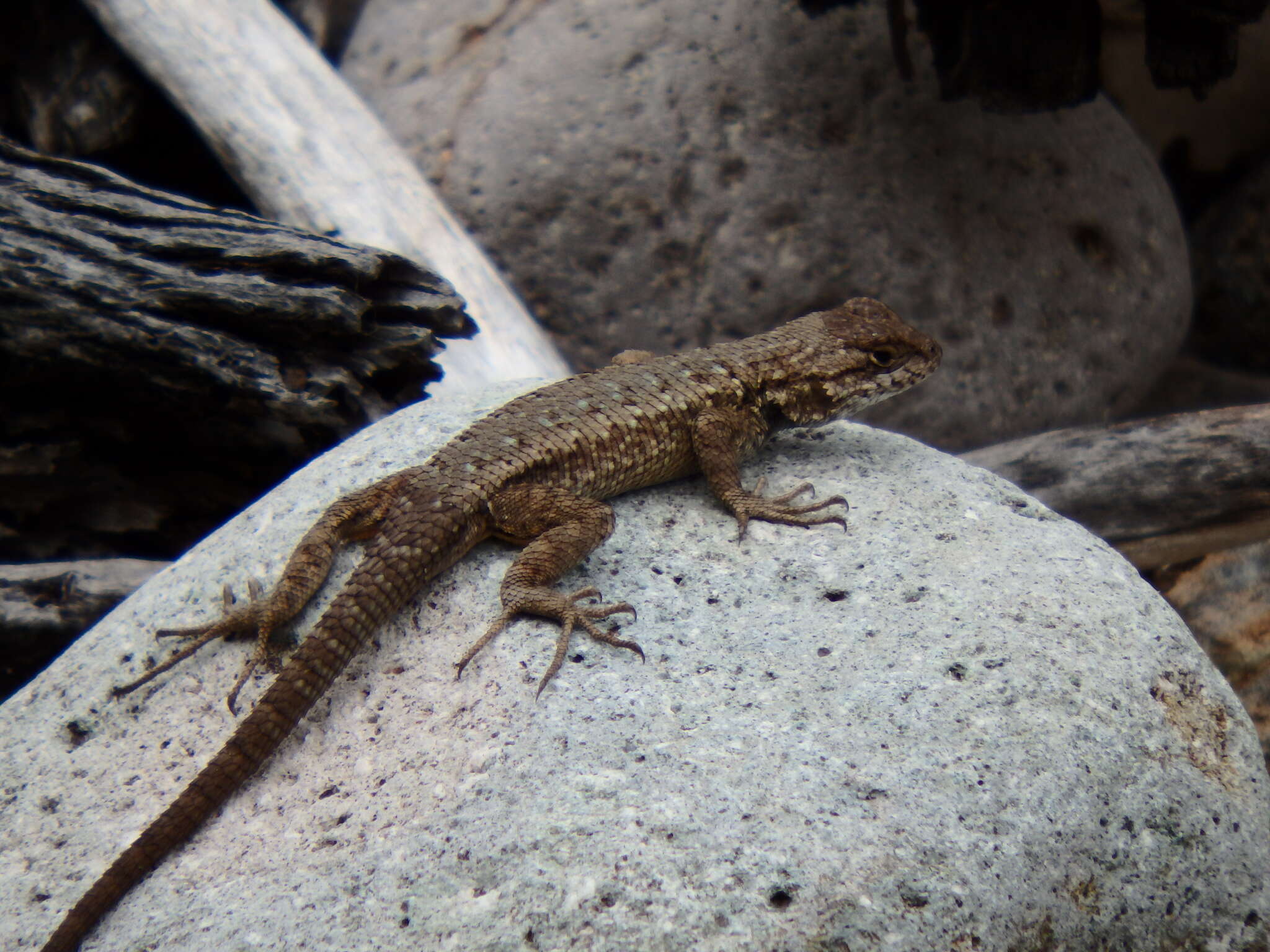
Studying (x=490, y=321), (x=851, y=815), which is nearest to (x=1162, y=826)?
(x=851, y=815)

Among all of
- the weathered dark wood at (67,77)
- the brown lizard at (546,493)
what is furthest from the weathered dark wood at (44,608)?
the weathered dark wood at (67,77)

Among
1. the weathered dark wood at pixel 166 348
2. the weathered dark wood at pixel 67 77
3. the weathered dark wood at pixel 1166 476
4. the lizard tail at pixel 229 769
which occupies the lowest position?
the weathered dark wood at pixel 1166 476

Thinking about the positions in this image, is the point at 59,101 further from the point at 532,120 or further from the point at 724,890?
the point at 724,890

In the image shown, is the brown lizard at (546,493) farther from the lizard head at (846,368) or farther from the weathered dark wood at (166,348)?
the weathered dark wood at (166,348)

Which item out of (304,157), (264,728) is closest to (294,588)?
(264,728)

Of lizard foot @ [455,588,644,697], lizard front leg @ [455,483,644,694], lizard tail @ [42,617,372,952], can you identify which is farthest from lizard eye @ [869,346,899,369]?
lizard tail @ [42,617,372,952]

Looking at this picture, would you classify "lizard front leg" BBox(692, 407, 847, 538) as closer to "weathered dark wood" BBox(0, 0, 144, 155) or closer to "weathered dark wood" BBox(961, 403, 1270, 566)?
"weathered dark wood" BBox(961, 403, 1270, 566)
